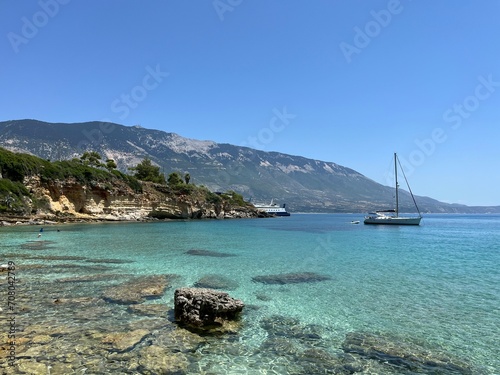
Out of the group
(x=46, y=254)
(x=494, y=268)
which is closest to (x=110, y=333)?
(x=46, y=254)

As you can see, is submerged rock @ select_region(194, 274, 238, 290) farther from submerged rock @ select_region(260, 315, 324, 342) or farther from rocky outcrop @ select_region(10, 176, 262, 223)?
rocky outcrop @ select_region(10, 176, 262, 223)

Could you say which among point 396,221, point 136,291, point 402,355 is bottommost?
point 136,291

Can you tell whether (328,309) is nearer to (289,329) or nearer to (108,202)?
(289,329)

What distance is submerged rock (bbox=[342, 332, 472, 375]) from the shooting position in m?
7.13

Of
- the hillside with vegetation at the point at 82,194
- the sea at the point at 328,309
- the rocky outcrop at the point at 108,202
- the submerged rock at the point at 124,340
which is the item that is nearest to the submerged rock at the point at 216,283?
the sea at the point at 328,309

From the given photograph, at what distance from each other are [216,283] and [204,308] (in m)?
5.88

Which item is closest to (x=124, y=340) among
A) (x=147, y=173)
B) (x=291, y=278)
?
(x=291, y=278)

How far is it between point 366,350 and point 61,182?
222 feet

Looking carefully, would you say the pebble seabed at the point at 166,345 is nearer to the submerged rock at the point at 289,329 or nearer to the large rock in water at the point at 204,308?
the submerged rock at the point at 289,329

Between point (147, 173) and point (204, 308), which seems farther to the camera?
point (147, 173)

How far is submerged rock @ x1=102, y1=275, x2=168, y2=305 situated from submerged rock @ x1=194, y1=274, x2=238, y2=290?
1.66 metres

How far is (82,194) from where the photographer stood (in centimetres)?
6694

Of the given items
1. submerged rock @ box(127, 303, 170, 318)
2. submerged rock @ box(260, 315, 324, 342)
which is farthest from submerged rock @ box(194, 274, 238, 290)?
submerged rock @ box(260, 315, 324, 342)

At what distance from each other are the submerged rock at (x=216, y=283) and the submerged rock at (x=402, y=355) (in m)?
7.03
